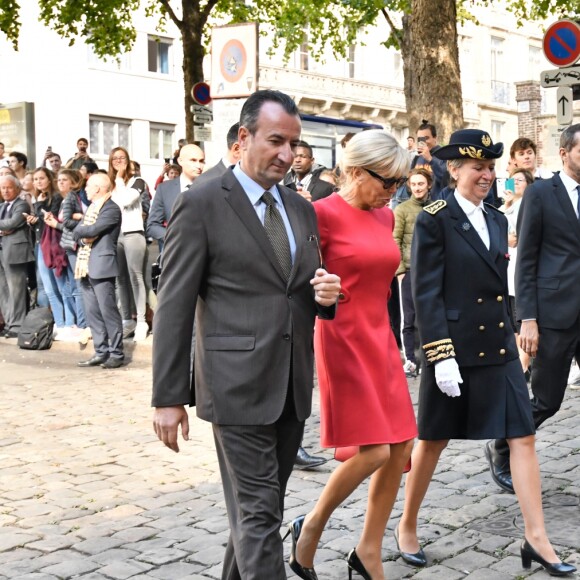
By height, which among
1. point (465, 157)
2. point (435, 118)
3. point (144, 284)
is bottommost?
point (144, 284)

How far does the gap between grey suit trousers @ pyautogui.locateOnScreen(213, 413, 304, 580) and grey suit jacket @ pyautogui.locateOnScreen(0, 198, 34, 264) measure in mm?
11927

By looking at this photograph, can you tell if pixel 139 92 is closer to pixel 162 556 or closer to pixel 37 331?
pixel 37 331

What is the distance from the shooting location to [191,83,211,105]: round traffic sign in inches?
726

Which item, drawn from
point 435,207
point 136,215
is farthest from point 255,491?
point 136,215

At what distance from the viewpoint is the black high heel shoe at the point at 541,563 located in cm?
489

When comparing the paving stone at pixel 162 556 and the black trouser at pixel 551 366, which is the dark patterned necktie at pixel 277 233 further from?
the black trouser at pixel 551 366

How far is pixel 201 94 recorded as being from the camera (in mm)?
18656

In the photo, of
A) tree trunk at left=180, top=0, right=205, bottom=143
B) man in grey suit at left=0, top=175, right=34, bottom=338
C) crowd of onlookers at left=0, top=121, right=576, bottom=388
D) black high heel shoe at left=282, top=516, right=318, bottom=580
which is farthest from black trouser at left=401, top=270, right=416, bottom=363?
tree trunk at left=180, top=0, right=205, bottom=143

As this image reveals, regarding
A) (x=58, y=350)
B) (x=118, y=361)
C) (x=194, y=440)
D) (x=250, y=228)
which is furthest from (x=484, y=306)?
(x=58, y=350)

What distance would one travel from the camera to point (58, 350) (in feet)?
47.7

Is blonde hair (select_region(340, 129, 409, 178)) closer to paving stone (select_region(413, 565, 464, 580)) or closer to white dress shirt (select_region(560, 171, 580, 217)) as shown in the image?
white dress shirt (select_region(560, 171, 580, 217))

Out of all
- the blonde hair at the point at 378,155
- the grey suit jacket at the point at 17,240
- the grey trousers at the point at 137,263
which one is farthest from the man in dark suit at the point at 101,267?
the blonde hair at the point at 378,155

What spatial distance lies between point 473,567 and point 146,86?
37470 millimetres

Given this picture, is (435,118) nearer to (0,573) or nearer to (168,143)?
(0,573)
